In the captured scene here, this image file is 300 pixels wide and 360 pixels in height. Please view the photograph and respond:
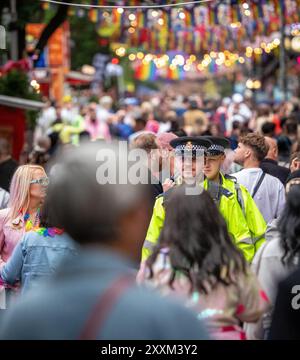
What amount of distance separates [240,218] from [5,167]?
5.03 m

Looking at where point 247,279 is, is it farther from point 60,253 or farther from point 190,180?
point 190,180

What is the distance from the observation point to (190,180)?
24.9 feet

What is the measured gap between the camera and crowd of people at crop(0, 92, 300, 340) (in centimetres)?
322

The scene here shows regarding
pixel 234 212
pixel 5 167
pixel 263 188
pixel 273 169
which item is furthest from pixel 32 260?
pixel 5 167

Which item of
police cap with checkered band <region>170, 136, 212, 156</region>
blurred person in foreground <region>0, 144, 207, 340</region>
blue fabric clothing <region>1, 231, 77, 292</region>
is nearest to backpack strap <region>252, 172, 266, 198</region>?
police cap with checkered band <region>170, 136, 212, 156</region>

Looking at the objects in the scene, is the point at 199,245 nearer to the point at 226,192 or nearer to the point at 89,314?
the point at 89,314

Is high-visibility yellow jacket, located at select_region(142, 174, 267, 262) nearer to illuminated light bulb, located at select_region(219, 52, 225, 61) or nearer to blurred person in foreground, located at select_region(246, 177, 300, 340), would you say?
blurred person in foreground, located at select_region(246, 177, 300, 340)

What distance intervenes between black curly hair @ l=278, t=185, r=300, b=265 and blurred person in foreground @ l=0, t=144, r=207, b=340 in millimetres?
1844

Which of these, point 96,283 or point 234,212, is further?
point 234,212

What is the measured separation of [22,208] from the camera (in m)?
7.58

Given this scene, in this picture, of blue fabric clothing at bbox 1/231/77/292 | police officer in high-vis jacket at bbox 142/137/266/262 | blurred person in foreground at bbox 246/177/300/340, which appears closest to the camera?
blurred person in foreground at bbox 246/177/300/340
